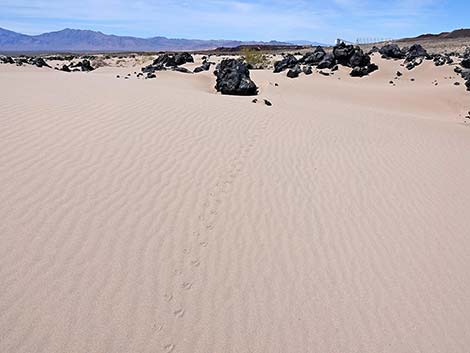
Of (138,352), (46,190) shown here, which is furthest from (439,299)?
(46,190)

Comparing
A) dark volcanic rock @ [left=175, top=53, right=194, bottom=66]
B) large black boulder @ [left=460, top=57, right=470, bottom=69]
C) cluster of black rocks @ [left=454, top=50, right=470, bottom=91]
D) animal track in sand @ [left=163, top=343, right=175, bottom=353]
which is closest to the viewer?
animal track in sand @ [left=163, top=343, right=175, bottom=353]

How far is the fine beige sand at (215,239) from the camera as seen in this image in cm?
316

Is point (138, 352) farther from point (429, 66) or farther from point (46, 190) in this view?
point (429, 66)

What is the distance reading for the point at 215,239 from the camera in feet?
14.0

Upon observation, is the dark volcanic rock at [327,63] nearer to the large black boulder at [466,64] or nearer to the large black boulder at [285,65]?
the large black boulder at [285,65]

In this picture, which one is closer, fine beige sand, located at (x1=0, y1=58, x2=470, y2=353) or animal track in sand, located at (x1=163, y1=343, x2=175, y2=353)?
animal track in sand, located at (x1=163, y1=343, x2=175, y2=353)

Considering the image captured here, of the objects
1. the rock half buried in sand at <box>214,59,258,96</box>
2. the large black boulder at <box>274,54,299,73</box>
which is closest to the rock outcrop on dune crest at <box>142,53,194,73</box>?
the large black boulder at <box>274,54,299,73</box>

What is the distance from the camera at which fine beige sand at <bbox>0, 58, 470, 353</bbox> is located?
3158 millimetres

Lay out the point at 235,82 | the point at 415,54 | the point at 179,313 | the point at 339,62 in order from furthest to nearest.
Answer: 1. the point at 415,54
2. the point at 339,62
3. the point at 235,82
4. the point at 179,313

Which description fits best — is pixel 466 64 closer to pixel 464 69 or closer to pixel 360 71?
pixel 464 69

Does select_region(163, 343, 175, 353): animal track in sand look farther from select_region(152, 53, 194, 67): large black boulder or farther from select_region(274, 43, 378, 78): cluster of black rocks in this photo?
select_region(152, 53, 194, 67): large black boulder

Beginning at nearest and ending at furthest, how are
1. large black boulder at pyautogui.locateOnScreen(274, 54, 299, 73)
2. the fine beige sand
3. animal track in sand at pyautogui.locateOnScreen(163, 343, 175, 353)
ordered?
animal track in sand at pyautogui.locateOnScreen(163, 343, 175, 353)
the fine beige sand
large black boulder at pyautogui.locateOnScreen(274, 54, 299, 73)

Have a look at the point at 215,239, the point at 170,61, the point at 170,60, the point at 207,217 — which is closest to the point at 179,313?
the point at 215,239

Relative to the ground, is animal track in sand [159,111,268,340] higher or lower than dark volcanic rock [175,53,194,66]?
lower
